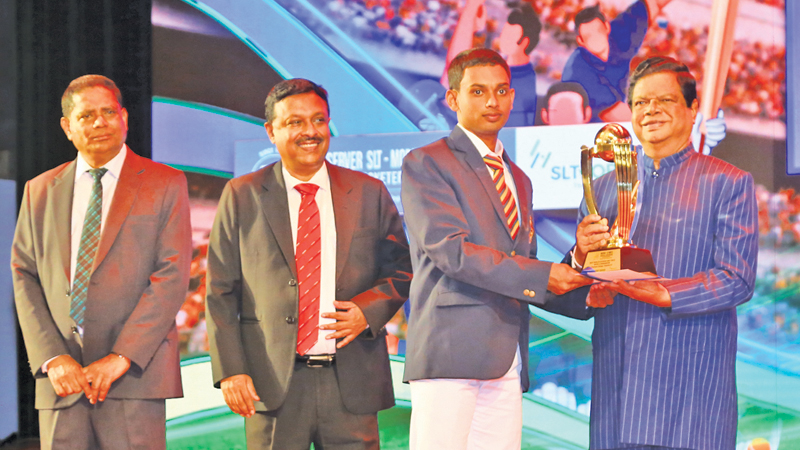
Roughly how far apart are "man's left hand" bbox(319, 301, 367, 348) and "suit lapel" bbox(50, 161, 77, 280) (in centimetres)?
98

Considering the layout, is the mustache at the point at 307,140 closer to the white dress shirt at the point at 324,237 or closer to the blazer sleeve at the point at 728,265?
the white dress shirt at the point at 324,237

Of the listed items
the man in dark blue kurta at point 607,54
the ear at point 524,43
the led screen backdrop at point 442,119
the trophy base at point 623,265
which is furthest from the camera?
the ear at point 524,43

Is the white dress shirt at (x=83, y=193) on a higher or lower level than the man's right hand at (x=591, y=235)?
higher

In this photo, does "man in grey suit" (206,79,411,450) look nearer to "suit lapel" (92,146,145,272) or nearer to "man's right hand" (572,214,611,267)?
"suit lapel" (92,146,145,272)

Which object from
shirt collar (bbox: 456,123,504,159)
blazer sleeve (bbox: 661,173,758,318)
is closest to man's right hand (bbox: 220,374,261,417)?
shirt collar (bbox: 456,123,504,159)

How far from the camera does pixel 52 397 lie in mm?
2754

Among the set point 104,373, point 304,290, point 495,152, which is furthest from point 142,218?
point 495,152

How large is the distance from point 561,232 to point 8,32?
12.8ft

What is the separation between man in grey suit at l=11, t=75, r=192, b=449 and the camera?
8.99 ft

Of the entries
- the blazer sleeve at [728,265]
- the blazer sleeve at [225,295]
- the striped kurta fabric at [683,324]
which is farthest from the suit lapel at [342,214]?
the blazer sleeve at [728,265]

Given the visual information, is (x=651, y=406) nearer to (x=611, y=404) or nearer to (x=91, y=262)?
(x=611, y=404)

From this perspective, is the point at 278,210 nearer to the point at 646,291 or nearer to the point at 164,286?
the point at 164,286

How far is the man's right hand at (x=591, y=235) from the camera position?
2459mm

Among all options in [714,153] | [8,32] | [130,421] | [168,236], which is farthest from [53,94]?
[714,153]
